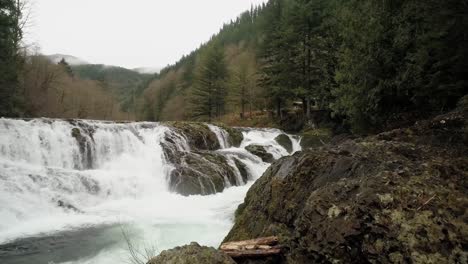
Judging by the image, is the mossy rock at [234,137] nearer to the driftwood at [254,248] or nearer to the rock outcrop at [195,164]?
the rock outcrop at [195,164]

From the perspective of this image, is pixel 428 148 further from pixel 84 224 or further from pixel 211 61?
pixel 211 61

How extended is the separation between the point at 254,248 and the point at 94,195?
30.1 ft

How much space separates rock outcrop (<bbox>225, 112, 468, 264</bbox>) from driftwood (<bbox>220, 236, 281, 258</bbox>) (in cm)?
9

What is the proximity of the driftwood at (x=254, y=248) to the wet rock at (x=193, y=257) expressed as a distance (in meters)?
0.31

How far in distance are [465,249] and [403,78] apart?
20.2ft

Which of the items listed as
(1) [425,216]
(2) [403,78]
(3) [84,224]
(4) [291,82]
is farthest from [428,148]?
(4) [291,82]

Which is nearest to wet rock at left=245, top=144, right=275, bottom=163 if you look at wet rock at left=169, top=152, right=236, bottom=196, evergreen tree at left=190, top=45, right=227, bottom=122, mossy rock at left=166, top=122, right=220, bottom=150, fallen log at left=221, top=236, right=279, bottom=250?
mossy rock at left=166, top=122, right=220, bottom=150

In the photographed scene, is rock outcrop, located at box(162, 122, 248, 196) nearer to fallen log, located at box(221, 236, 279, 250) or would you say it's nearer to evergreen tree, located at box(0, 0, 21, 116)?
fallen log, located at box(221, 236, 279, 250)

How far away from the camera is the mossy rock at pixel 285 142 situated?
19.5 metres

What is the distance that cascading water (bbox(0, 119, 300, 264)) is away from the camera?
7.02m

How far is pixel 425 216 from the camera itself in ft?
7.82

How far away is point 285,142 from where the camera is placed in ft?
65.6

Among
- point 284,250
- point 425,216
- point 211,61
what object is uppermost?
point 211,61

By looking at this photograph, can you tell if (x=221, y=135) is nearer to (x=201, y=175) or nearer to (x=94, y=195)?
(x=201, y=175)
